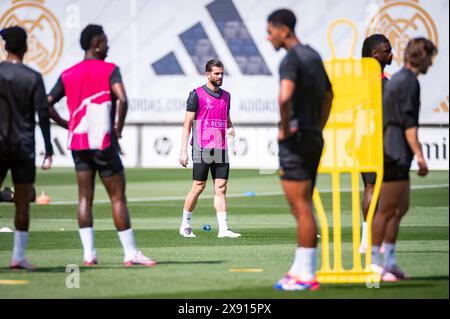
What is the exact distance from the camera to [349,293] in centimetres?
1077

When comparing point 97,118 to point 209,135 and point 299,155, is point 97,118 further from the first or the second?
point 209,135

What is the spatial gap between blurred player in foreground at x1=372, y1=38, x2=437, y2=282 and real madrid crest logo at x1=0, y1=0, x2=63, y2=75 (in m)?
32.9

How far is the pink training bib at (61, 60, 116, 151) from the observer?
12570 mm

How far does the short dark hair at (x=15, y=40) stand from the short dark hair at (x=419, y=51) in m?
3.72

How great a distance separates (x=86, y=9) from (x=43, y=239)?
2741cm

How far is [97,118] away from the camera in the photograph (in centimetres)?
1255

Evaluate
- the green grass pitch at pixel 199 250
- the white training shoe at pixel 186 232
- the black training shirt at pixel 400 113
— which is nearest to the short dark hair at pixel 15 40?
the green grass pitch at pixel 199 250

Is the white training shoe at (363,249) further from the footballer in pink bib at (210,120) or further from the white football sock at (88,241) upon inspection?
the white football sock at (88,241)

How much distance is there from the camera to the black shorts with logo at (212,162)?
57.4 feet

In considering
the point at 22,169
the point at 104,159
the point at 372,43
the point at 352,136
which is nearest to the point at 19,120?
the point at 22,169

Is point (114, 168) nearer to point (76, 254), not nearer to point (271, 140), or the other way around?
point (76, 254)

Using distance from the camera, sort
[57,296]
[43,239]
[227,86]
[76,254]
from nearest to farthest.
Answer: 1. [57,296]
2. [76,254]
3. [43,239]
4. [227,86]
